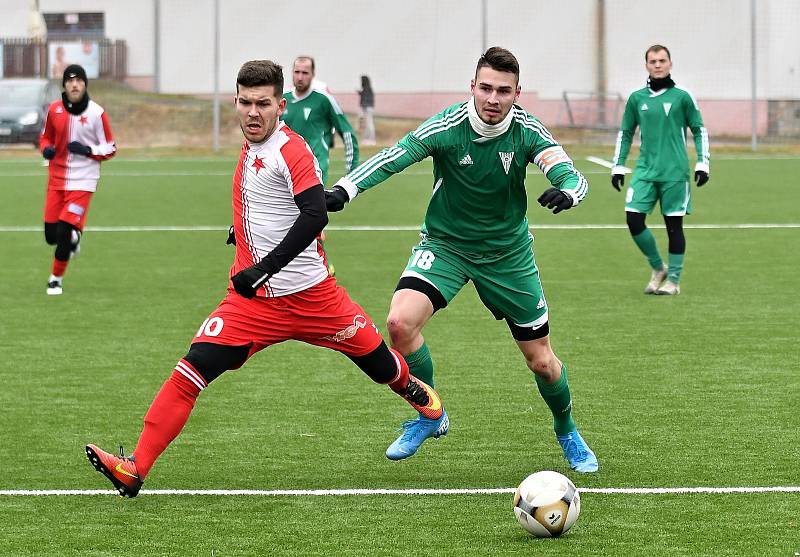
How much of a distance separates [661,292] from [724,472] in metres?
6.19

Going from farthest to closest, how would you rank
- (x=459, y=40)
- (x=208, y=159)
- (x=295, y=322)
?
(x=459, y=40), (x=208, y=159), (x=295, y=322)

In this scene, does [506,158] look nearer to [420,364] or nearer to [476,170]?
[476,170]

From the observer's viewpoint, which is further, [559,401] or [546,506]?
[559,401]

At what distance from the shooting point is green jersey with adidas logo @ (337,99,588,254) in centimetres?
682

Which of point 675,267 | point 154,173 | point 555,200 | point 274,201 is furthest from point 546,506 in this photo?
point 154,173

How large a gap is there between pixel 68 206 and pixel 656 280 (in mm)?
5398

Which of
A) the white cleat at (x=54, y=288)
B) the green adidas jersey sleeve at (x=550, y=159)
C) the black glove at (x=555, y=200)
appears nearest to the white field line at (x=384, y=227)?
the white cleat at (x=54, y=288)

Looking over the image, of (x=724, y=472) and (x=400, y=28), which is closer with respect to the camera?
(x=724, y=472)

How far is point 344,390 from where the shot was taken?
29.3 feet

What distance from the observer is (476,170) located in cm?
694

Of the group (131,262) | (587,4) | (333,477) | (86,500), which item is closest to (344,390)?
(333,477)

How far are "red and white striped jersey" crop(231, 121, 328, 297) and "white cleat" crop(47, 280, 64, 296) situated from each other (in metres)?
7.13

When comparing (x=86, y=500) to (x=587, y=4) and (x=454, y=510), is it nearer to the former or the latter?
(x=454, y=510)

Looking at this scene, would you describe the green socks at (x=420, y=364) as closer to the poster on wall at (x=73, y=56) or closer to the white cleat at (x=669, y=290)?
the white cleat at (x=669, y=290)
